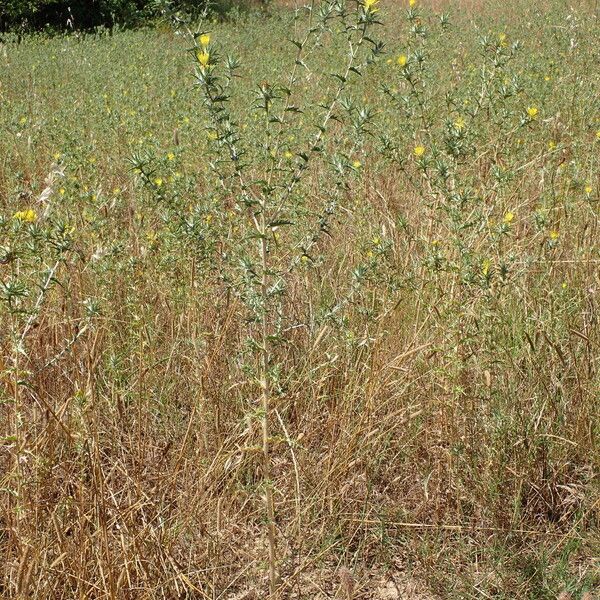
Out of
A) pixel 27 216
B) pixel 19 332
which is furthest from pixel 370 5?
pixel 19 332

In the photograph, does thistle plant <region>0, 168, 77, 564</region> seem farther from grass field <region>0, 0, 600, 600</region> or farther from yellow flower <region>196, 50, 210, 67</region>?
yellow flower <region>196, 50, 210, 67</region>

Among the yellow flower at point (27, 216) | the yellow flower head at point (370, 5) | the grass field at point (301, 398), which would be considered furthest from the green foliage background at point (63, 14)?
the yellow flower head at point (370, 5)

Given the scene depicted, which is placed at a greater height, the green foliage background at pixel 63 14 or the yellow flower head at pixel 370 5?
the green foliage background at pixel 63 14

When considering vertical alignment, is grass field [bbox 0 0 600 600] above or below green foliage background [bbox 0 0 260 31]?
below

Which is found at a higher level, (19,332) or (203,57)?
(203,57)

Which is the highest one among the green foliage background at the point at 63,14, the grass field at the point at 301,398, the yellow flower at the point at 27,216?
the green foliage background at the point at 63,14

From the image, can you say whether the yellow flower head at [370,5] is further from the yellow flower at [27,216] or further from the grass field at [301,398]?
the yellow flower at [27,216]

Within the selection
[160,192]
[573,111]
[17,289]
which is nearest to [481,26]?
[573,111]

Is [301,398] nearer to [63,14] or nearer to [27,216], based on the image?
[27,216]

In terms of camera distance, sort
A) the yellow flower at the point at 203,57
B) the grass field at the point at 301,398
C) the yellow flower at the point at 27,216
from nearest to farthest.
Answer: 1. the yellow flower at the point at 203,57
2. the grass field at the point at 301,398
3. the yellow flower at the point at 27,216

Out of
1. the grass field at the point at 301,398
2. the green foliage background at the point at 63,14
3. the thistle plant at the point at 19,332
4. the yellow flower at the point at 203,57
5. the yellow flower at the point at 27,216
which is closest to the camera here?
A: the thistle plant at the point at 19,332

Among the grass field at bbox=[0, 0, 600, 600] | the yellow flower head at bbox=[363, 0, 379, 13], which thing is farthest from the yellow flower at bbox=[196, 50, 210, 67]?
the yellow flower head at bbox=[363, 0, 379, 13]

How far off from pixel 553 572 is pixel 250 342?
1031 millimetres

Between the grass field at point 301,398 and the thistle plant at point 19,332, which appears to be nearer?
the thistle plant at point 19,332
